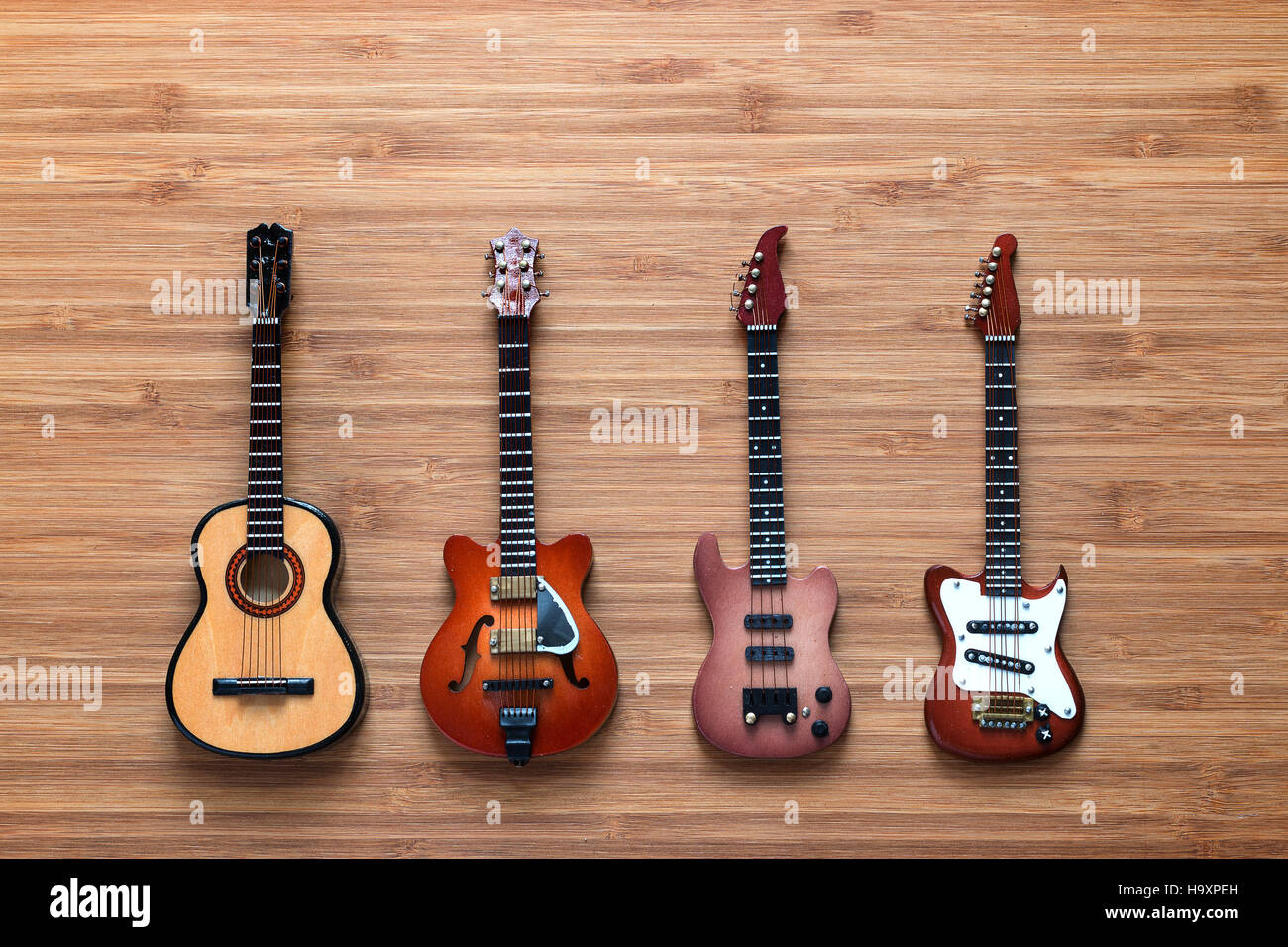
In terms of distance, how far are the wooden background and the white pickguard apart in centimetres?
9

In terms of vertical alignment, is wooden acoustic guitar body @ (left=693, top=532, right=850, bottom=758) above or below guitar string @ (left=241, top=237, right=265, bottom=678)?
below

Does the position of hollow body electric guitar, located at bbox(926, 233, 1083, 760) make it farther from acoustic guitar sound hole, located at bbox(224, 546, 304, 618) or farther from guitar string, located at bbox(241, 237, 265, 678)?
guitar string, located at bbox(241, 237, 265, 678)

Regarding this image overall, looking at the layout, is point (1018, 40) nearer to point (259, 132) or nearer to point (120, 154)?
point (259, 132)

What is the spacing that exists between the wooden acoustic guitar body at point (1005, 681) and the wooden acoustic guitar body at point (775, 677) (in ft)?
0.94

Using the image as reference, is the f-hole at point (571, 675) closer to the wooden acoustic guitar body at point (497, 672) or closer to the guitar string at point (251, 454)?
the wooden acoustic guitar body at point (497, 672)

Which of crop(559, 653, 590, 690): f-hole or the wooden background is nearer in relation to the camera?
crop(559, 653, 590, 690): f-hole

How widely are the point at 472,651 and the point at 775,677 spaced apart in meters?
0.78

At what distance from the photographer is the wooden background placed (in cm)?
224

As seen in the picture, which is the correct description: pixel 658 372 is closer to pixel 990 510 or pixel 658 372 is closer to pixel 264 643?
pixel 990 510

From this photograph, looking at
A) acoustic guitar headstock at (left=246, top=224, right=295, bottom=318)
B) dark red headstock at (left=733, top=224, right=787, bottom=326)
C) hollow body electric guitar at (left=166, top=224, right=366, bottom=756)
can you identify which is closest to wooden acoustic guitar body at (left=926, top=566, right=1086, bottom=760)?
dark red headstock at (left=733, top=224, right=787, bottom=326)

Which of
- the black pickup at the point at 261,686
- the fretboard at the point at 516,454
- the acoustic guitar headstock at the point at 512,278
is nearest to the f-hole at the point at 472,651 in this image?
the fretboard at the point at 516,454

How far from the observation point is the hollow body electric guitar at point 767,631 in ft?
7.04

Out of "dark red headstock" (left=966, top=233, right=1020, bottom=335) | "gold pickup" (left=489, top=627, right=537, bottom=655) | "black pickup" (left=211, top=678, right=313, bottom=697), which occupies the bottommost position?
"black pickup" (left=211, top=678, right=313, bottom=697)

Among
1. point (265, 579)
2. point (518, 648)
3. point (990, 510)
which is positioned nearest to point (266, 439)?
point (265, 579)
